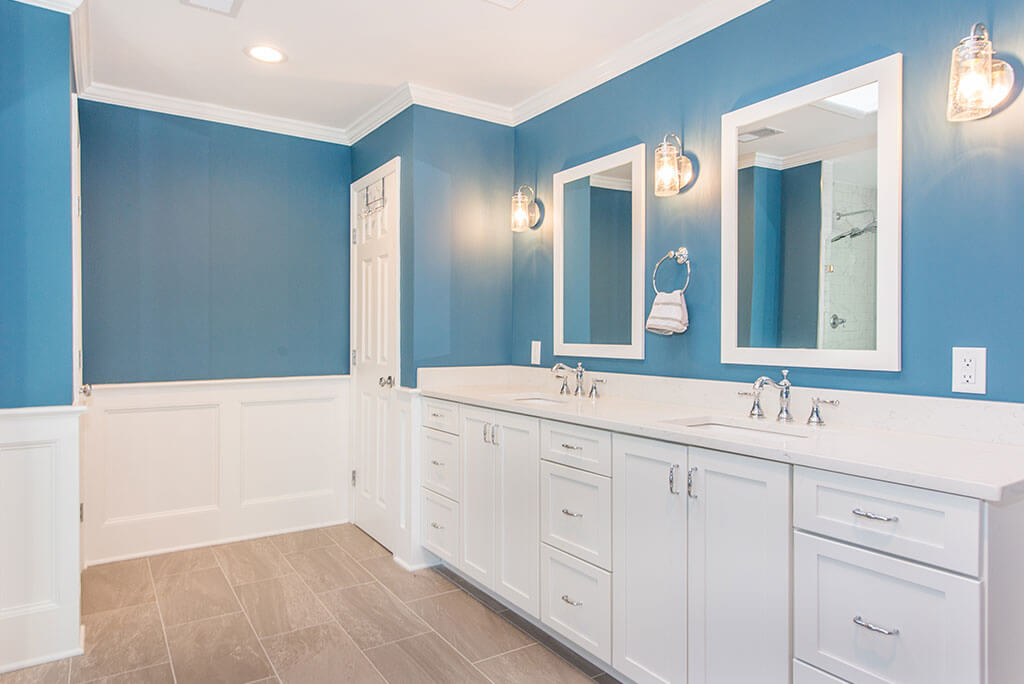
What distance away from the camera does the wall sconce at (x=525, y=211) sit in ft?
10.9

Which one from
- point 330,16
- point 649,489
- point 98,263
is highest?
point 330,16

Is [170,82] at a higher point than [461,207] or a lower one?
higher

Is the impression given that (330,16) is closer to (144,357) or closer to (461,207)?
(461,207)

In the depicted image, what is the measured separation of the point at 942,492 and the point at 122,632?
110 inches

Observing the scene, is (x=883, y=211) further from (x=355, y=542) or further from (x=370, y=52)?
(x=355, y=542)

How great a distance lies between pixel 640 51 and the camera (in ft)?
8.71

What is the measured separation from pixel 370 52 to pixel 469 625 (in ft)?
8.05

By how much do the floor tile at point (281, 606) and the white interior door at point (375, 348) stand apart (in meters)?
0.59

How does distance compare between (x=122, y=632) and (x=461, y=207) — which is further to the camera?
(x=461, y=207)

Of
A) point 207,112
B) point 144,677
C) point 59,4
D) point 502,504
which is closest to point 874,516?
point 502,504

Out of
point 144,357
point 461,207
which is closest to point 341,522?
point 144,357

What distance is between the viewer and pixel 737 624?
63.9 inches

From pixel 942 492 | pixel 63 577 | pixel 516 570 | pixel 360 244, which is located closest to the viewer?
pixel 942 492

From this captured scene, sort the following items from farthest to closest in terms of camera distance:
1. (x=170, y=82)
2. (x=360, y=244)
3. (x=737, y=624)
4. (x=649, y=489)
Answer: (x=360, y=244) → (x=170, y=82) → (x=649, y=489) → (x=737, y=624)
